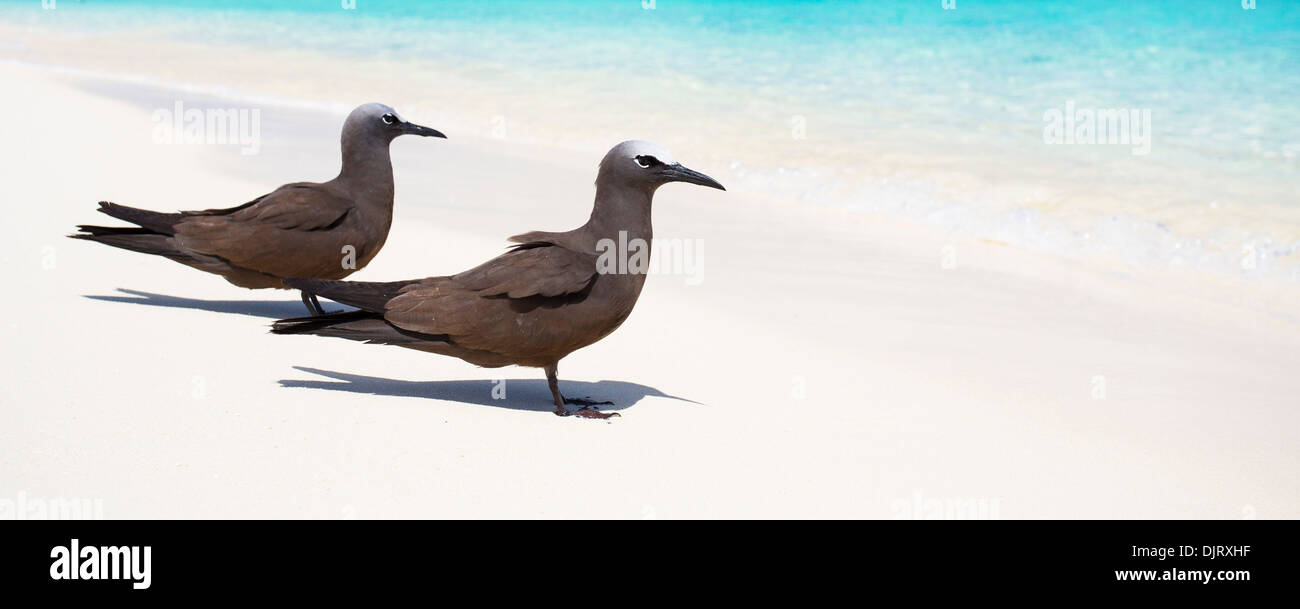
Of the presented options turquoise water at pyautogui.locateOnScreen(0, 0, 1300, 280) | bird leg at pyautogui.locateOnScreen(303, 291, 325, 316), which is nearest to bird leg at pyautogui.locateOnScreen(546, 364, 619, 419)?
bird leg at pyautogui.locateOnScreen(303, 291, 325, 316)

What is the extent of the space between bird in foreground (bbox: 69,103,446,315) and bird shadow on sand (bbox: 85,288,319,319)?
0.48ft

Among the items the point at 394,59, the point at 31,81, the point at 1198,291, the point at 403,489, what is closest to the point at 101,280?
the point at 403,489

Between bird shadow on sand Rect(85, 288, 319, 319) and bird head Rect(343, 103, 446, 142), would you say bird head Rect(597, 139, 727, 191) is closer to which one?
bird head Rect(343, 103, 446, 142)

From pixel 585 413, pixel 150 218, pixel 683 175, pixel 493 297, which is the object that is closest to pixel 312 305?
pixel 150 218

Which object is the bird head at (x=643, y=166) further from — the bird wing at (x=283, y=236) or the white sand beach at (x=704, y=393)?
the bird wing at (x=283, y=236)

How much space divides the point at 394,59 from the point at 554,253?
20735 millimetres

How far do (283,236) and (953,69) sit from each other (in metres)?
16.6

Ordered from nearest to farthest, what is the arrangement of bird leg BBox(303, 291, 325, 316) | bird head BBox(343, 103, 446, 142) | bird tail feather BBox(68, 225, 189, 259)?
bird tail feather BBox(68, 225, 189, 259) → bird leg BBox(303, 291, 325, 316) → bird head BBox(343, 103, 446, 142)

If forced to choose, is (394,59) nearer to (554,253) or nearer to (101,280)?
(101,280)

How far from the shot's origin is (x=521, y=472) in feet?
13.6

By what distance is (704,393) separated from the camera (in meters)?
5.21

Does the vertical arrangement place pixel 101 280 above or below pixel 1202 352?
above

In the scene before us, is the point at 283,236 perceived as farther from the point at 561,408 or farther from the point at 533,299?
the point at 561,408

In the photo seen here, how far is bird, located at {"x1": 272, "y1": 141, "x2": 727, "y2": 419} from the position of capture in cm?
471
